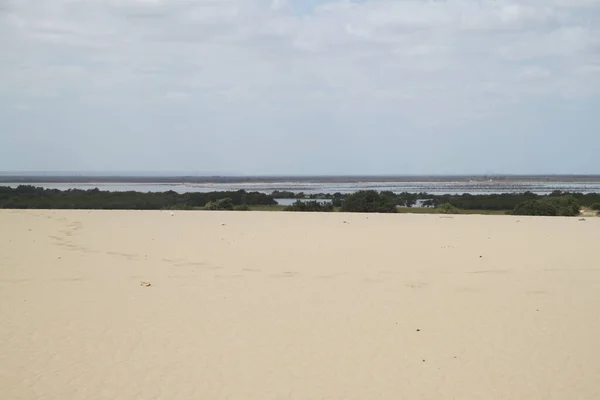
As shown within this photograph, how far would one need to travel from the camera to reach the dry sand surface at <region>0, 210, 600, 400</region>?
446cm

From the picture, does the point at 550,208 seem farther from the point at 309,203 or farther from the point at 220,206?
the point at 220,206

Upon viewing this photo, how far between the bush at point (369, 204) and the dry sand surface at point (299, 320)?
1261cm

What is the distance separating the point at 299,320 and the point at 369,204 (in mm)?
19497

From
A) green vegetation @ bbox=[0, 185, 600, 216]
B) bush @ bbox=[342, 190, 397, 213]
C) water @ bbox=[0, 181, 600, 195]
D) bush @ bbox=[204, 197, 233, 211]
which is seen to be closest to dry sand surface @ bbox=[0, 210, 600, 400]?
green vegetation @ bbox=[0, 185, 600, 216]

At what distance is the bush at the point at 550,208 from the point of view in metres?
22.7

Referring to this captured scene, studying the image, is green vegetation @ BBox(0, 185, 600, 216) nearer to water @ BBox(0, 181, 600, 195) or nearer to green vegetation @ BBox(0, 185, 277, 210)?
green vegetation @ BBox(0, 185, 277, 210)

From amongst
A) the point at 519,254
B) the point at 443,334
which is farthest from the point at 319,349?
the point at 519,254

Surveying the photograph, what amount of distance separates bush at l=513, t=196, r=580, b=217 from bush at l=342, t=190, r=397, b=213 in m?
4.74

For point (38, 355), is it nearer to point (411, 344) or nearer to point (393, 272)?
point (411, 344)

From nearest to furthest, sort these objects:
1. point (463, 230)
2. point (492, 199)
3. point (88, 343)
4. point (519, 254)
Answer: point (88, 343), point (519, 254), point (463, 230), point (492, 199)

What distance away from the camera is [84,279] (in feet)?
27.4

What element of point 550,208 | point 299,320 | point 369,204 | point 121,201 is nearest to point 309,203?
point 369,204

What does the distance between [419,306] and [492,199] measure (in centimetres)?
3072

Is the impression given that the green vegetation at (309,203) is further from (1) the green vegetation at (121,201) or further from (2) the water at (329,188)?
(2) the water at (329,188)
